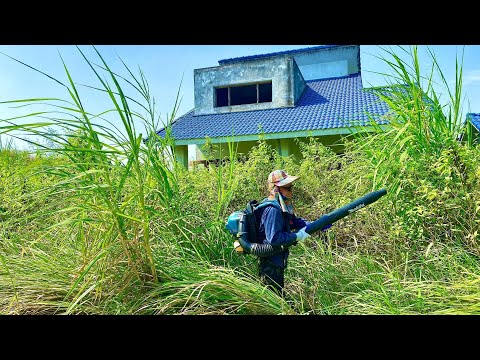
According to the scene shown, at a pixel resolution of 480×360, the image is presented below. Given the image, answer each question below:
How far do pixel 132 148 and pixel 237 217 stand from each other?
25.9 inches

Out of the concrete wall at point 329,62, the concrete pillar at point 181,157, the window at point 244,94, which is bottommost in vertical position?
the concrete pillar at point 181,157

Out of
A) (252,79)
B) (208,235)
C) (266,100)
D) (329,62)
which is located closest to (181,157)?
(208,235)

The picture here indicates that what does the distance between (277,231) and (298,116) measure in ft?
21.7

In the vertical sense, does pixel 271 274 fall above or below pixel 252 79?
below

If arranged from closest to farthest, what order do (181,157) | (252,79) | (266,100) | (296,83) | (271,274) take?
(271,274) → (181,157) → (252,79) → (296,83) → (266,100)

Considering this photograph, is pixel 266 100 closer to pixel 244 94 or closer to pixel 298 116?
pixel 244 94

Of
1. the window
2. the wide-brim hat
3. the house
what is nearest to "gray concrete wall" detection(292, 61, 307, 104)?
the house

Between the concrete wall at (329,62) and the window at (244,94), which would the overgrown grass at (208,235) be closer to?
the window at (244,94)

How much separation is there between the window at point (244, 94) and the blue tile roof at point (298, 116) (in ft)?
2.07

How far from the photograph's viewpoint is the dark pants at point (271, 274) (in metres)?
1.94

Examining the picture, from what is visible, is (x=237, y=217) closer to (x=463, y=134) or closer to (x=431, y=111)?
(x=431, y=111)

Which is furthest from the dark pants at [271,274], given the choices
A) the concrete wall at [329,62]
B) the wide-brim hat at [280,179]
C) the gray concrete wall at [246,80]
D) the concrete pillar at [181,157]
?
the concrete wall at [329,62]

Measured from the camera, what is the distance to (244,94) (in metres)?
9.23
